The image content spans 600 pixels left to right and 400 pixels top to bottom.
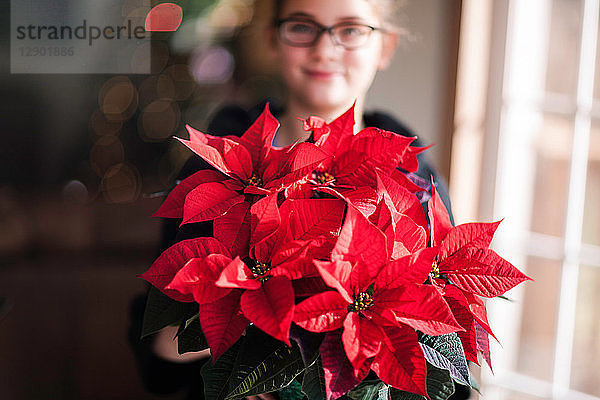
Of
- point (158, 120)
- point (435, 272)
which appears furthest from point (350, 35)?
point (435, 272)

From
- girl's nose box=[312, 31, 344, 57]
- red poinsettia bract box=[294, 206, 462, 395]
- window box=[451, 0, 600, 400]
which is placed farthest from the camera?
window box=[451, 0, 600, 400]

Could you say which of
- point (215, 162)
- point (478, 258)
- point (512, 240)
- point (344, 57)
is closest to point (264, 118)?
point (215, 162)

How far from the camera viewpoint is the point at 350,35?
679 mm

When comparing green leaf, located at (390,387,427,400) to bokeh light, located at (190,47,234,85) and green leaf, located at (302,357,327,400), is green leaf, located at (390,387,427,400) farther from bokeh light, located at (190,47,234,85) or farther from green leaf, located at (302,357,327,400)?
bokeh light, located at (190,47,234,85)

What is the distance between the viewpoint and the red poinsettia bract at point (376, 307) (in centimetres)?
29

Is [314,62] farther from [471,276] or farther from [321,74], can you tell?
[471,276]

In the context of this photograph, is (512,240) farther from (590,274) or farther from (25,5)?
(25,5)

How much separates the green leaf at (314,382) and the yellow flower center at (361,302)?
0.04 m

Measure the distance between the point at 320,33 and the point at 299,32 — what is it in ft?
0.10

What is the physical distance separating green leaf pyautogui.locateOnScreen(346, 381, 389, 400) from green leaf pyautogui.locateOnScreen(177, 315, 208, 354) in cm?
11

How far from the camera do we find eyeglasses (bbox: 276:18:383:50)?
2.22ft

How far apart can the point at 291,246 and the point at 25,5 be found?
1.87ft

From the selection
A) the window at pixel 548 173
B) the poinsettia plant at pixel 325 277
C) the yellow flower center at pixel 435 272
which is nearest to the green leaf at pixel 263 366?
the poinsettia plant at pixel 325 277

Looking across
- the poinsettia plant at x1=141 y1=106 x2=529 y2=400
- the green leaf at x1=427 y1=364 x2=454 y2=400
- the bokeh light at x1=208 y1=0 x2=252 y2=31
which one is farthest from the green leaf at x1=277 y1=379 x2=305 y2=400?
the bokeh light at x1=208 y1=0 x2=252 y2=31
